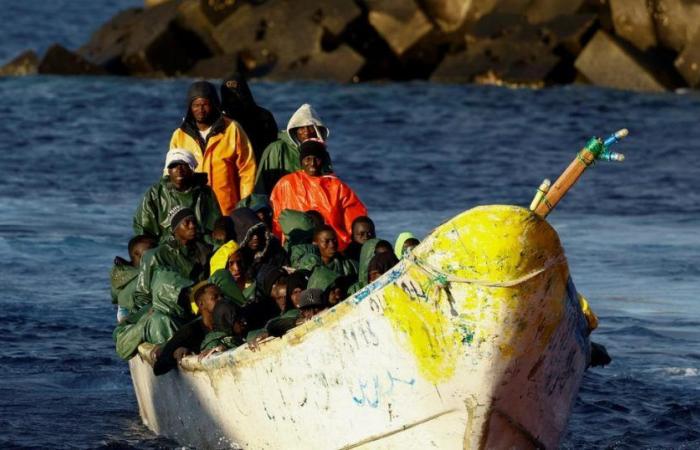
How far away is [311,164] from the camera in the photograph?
45.5 feet

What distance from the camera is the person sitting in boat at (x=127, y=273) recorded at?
13.7m

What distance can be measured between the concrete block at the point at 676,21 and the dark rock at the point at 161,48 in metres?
11.0

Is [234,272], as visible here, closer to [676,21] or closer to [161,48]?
[676,21]

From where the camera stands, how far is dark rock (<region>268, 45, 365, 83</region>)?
38.6 meters

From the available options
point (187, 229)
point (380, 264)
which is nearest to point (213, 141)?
point (187, 229)

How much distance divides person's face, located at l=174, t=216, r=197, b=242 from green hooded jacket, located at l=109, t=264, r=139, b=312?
0.85m

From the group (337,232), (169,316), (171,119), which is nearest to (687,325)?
(337,232)

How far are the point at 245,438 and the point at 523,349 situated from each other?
2534 mm

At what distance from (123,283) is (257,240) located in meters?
1.51

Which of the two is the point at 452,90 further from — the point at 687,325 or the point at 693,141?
the point at 687,325

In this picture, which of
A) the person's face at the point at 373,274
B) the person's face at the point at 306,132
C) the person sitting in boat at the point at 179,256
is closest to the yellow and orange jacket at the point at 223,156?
the person's face at the point at 306,132

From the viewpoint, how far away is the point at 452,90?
38.6 meters

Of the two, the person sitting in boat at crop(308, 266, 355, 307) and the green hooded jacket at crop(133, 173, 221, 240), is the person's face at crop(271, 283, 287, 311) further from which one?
the green hooded jacket at crop(133, 173, 221, 240)

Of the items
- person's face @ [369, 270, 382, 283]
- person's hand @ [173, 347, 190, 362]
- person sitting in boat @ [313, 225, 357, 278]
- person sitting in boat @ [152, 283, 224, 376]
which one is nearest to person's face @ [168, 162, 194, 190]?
person sitting in boat @ [313, 225, 357, 278]
